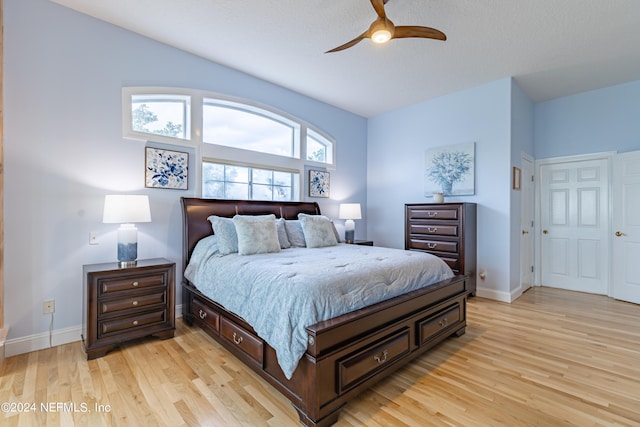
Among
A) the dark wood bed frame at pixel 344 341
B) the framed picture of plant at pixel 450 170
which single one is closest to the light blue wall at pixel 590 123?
the framed picture of plant at pixel 450 170

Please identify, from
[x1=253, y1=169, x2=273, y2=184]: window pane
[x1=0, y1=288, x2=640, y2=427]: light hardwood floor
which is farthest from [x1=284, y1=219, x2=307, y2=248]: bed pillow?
[x1=0, y1=288, x2=640, y2=427]: light hardwood floor

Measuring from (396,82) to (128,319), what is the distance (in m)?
4.28

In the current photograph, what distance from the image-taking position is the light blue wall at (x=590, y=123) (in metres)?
4.18

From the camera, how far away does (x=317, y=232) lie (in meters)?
3.61

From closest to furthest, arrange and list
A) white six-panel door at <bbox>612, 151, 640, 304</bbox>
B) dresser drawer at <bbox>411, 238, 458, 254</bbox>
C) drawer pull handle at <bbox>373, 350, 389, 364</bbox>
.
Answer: drawer pull handle at <bbox>373, 350, 389, 364</bbox> < white six-panel door at <bbox>612, 151, 640, 304</bbox> < dresser drawer at <bbox>411, 238, 458, 254</bbox>

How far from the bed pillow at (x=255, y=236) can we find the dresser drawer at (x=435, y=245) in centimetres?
234

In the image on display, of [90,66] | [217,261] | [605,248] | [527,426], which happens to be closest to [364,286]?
[527,426]

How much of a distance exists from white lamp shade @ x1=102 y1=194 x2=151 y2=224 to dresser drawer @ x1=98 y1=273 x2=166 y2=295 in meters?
0.50

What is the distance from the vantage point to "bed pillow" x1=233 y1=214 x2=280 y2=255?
290 cm

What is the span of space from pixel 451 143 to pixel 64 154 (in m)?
4.87

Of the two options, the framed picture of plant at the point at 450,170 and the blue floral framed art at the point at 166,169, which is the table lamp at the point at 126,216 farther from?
the framed picture of plant at the point at 450,170

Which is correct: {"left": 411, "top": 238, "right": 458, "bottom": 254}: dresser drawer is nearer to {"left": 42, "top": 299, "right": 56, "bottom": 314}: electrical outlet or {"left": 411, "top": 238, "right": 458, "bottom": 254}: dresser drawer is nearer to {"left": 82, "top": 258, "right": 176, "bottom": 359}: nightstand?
{"left": 82, "top": 258, "right": 176, "bottom": 359}: nightstand

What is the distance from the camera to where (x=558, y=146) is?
479cm

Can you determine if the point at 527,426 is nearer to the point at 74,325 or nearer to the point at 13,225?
the point at 74,325
